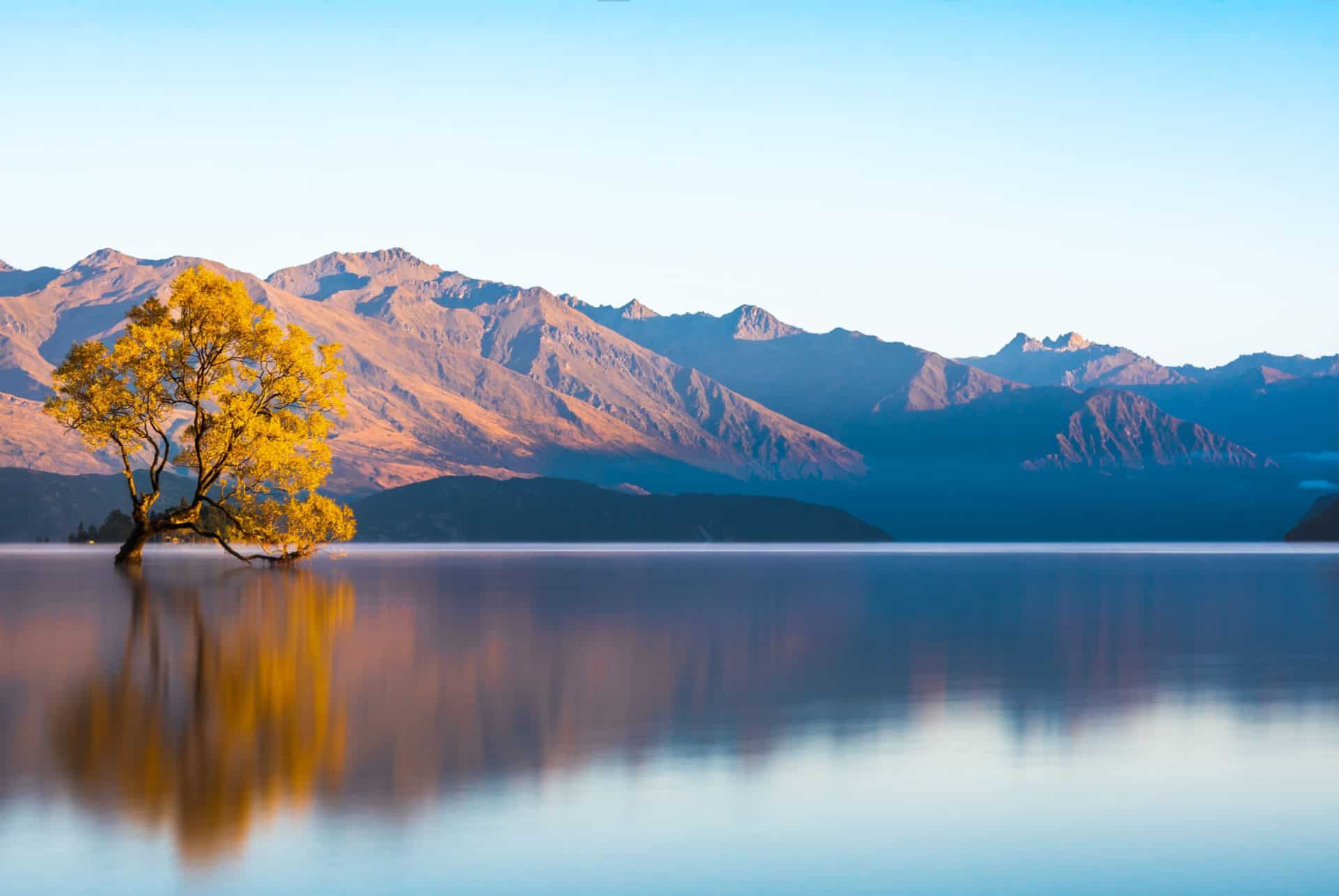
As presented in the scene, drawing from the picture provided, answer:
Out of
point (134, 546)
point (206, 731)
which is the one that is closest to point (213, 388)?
point (134, 546)

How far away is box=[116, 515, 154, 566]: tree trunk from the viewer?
103438 millimetres

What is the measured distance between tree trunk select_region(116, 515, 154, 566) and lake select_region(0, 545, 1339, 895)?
51761 millimetres

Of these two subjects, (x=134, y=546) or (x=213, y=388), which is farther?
(x=134, y=546)

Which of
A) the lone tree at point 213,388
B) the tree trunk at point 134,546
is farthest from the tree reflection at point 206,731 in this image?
the tree trunk at point 134,546

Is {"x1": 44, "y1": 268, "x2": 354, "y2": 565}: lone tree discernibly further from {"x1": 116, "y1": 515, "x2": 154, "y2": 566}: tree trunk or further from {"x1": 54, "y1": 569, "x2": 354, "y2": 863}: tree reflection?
{"x1": 54, "y1": 569, "x2": 354, "y2": 863}: tree reflection

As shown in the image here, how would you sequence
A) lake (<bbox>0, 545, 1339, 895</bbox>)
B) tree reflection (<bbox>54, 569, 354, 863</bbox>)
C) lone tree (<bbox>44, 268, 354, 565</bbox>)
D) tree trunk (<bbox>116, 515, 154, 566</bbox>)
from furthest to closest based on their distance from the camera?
tree trunk (<bbox>116, 515, 154, 566</bbox>)
lone tree (<bbox>44, 268, 354, 565</bbox>)
tree reflection (<bbox>54, 569, 354, 863</bbox>)
lake (<bbox>0, 545, 1339, 895</bbox>)

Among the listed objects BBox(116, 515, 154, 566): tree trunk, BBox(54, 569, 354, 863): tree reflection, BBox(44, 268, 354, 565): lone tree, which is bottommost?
BBox(116, 515, 154, 566): tree trunk

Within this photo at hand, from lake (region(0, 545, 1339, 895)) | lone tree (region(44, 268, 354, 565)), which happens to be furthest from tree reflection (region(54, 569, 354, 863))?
lone tree (region(44, 268, 354, 565))

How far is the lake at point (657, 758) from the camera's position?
55.1ft

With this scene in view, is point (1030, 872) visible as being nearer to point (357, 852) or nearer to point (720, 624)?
point (357, 852)

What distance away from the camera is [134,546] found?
109 m

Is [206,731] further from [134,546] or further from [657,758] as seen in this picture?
[134,546]

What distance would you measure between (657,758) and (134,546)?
3696 inches

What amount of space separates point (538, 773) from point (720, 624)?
34.0 m
